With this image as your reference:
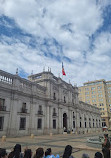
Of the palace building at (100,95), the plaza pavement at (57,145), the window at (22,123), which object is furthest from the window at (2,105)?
the palace building at (100,95)

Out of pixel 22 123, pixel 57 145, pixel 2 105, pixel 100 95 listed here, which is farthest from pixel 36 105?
pixel 100 95

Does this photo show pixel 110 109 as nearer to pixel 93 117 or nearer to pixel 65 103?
pixel 93 117

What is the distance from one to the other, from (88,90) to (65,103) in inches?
1993

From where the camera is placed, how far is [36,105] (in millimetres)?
29344

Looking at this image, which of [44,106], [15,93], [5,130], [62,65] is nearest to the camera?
[5,130]

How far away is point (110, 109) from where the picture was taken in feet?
263

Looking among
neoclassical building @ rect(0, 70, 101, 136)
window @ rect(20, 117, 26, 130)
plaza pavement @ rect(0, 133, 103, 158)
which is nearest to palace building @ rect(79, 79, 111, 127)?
neoclassical building @ rect(0, 70, 101, 136)

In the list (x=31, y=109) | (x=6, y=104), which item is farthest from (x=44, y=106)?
(x=6, y=104)

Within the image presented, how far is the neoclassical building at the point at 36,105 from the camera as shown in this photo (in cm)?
2298

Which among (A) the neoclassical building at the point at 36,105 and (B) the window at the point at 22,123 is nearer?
(A) the neoclassical building at the point at 36,105

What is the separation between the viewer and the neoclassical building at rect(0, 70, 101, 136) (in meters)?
Result: 23.0

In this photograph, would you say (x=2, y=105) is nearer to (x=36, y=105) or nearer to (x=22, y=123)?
(x=22, y=123)

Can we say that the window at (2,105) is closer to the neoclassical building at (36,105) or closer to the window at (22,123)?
the neoclassical building at (36,105)

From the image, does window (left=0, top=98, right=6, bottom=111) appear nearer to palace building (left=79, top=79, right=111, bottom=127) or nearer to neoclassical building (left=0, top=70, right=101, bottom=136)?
neoclassical building (left=0, top=70, right=101, bottom=136)
